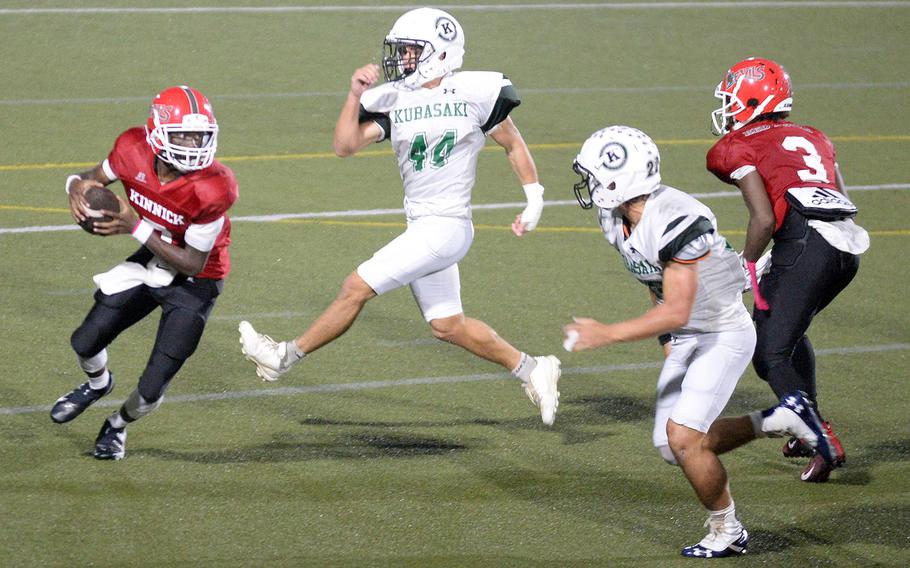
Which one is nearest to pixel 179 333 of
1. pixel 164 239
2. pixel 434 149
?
pixel 164 239

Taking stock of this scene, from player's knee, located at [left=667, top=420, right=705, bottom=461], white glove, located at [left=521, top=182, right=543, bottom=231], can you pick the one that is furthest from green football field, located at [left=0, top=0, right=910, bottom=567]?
white glove, located at [left=521, top=182, right=543, bottom=231]

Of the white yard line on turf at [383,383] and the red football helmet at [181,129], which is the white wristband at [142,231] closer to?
the red football helmet at [181,129]

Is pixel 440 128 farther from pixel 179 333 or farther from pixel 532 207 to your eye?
pixel 179 333

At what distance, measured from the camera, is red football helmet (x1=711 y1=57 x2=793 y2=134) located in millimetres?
6512

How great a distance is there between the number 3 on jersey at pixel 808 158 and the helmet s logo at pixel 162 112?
277 cm

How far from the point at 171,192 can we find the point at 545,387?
204 cm

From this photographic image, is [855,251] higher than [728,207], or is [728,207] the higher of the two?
[855,251]

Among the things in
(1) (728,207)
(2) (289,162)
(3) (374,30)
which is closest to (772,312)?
(1) (728,207)

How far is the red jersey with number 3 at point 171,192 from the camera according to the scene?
20.0ft

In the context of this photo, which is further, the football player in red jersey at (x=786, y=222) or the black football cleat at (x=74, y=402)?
the black football cleat at (x=74, y=402)

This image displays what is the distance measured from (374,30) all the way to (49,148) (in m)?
5.62

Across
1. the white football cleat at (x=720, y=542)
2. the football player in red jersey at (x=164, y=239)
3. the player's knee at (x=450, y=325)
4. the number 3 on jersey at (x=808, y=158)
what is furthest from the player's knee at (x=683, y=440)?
the football player in red jersey at (x=164, y=239)

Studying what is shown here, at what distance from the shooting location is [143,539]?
5473mm

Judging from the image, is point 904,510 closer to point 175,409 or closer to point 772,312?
point 772,312
